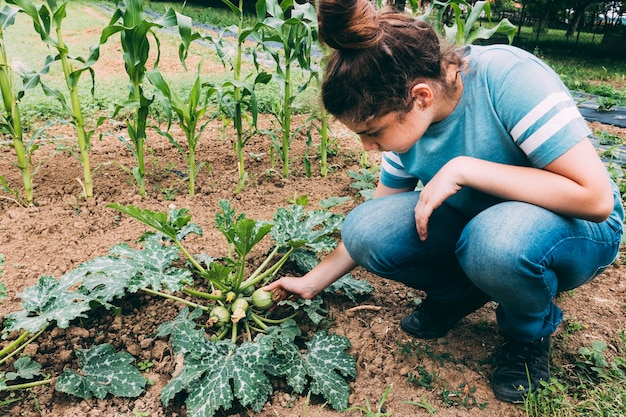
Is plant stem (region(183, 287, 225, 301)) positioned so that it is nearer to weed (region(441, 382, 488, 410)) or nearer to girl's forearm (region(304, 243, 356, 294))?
girl's forearm (region(304, 243, 356, 294))

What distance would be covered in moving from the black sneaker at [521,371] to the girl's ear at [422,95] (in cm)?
88

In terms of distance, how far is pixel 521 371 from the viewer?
1706mm

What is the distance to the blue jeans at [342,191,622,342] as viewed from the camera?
1.50 m

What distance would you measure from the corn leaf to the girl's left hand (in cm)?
109

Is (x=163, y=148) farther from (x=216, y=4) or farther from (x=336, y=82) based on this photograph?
(x=216, y=4)

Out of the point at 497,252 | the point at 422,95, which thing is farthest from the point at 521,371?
the point at 422,95

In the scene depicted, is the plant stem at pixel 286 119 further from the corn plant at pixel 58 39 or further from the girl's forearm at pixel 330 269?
the girl's forearm at pixel 330 269

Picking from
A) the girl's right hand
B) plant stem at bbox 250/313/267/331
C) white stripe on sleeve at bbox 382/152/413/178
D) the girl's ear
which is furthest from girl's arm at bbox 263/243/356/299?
→ the girl's ear

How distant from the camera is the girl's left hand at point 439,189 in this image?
5.14 ft

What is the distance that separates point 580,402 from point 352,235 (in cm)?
91

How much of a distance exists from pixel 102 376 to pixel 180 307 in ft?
1.40

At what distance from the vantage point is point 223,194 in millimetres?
3002

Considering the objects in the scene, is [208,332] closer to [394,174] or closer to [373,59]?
[394,174]

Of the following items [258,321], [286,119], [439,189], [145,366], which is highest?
[439,189]
